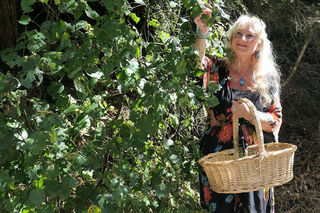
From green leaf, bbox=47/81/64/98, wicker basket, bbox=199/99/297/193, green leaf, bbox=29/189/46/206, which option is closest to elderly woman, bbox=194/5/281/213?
wicker basket, bbox=199/99/297/193

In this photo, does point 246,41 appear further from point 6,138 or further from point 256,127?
point 6,138

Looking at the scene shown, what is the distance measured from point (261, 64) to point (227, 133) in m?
0.46

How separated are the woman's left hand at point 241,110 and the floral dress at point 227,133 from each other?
0.17 m

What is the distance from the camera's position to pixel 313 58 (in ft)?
17.1

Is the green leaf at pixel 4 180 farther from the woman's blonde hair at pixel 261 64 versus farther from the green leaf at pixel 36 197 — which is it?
the woman's blonde hair at pixel 261 64

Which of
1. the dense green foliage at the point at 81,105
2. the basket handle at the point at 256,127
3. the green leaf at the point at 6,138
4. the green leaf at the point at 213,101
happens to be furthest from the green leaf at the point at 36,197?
the basket handle at the point at 256,127

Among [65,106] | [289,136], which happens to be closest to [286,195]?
[289,136]

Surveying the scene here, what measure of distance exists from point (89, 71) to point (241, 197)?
1270 millimetres

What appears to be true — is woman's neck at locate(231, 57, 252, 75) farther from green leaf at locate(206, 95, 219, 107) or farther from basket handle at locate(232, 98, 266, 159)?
green leaf at locate(206, 95, 219, 107)

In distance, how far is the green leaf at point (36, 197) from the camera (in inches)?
54.8

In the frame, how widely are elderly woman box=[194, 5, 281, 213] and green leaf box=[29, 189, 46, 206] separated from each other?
3.80 feet

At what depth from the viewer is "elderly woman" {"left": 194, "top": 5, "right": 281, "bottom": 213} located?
2357 mm

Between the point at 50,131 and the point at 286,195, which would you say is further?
the point at 286,195

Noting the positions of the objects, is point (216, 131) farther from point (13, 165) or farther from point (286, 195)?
point (286, 195)
